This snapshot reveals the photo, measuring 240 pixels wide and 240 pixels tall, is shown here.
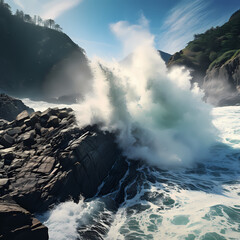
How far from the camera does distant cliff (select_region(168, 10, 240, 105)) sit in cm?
5125

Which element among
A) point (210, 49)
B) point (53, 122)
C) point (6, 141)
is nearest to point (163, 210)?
point (53, 122)

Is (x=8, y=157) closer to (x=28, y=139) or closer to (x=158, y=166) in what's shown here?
(x=28, y=139)

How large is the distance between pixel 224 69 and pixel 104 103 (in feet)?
171

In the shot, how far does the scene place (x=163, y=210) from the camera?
32.9ft

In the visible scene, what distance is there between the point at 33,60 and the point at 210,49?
95.5 metres

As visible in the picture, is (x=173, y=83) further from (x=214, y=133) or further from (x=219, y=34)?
(x=219, y=34)

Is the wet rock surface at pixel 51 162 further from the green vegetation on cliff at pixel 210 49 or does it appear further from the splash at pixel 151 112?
the green vegetation on cliff at pixel 210 49

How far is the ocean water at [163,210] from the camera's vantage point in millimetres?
8242

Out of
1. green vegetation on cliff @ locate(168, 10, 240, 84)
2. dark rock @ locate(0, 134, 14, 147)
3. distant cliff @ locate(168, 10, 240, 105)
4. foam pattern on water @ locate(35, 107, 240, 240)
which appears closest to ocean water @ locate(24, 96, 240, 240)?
foam pattern on water @ locate(35, 107, 240, 240)

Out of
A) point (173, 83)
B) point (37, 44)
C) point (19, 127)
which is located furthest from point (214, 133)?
point (37, 44)

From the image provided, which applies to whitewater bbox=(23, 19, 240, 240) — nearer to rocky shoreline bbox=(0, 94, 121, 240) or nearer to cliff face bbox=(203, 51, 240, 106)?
rocky shoreline bbox=(0, 94, 121, 240)

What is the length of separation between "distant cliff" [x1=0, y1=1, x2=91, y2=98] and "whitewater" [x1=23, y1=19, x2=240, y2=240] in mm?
71121

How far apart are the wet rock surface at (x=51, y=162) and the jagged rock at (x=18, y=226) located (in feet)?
0.13

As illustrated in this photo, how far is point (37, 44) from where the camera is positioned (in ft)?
341
